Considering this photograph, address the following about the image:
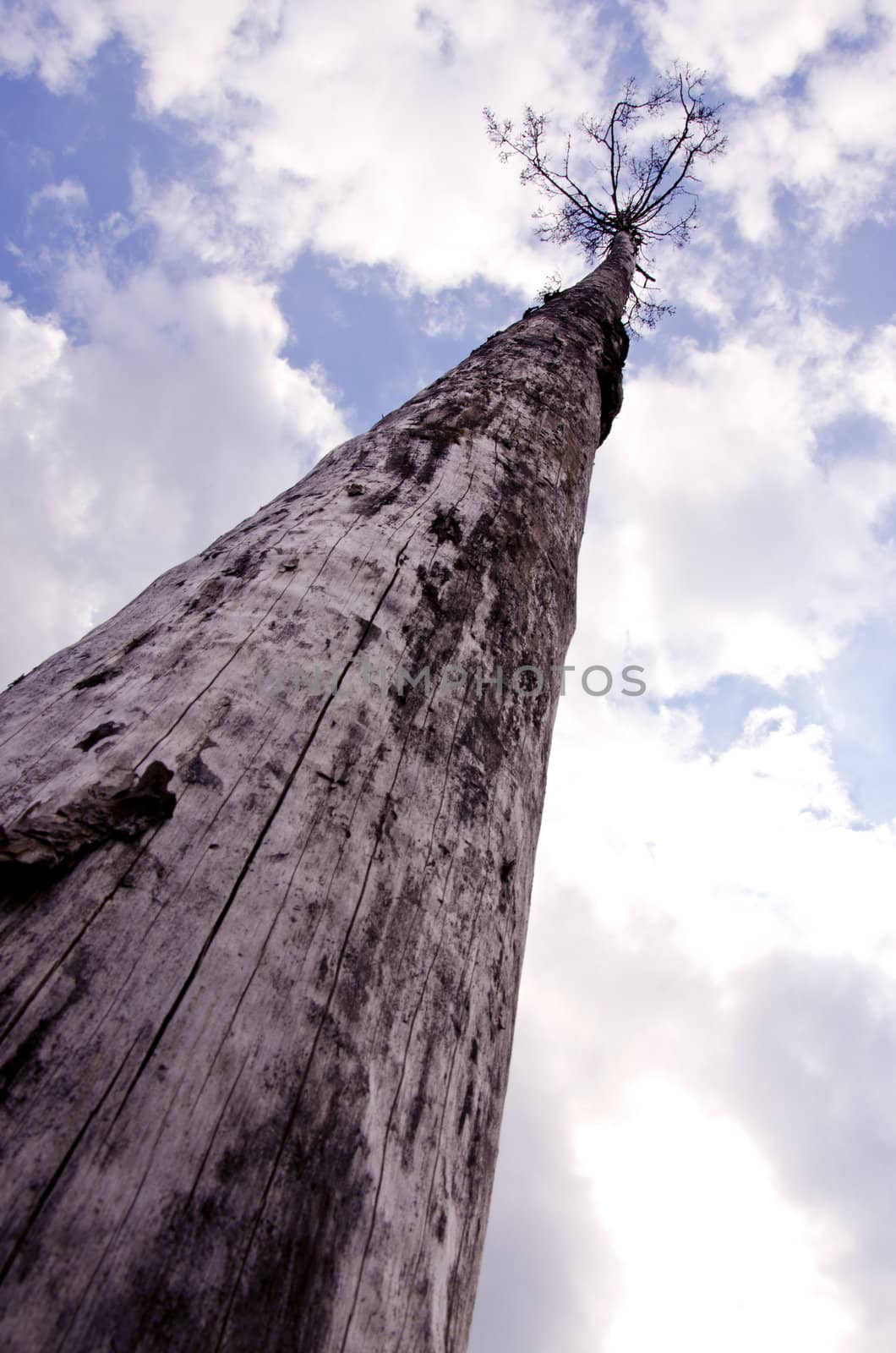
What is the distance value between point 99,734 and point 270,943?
48cm

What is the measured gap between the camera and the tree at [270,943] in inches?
33.7

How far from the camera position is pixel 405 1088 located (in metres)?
1.12

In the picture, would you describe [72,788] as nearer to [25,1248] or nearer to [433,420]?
[25,1248]

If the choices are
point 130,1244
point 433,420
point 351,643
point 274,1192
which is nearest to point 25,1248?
point 130,1244

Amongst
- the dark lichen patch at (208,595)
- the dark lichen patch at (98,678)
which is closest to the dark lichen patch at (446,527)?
the dark lichen patch at (208,595)

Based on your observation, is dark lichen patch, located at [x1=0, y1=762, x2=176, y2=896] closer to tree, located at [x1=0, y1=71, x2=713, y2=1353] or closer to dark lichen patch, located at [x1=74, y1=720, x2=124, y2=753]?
tree, located at [x1=0, y1=71, x2=713, y2=1353]

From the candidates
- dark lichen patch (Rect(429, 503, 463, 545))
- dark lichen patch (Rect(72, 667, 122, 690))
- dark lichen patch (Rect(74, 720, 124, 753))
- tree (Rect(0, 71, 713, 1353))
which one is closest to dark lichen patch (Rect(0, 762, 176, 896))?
tree (Rect(0, 71, 713, 1353))

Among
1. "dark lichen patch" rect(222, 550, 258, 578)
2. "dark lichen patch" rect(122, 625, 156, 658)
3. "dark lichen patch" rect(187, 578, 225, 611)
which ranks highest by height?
"dark lichen patch" rect(222, 550, 258, 578)

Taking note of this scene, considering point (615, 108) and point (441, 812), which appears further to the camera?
point (615, 108)

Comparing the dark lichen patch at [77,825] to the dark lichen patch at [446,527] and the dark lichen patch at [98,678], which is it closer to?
the dark lichen patch at [98,678]

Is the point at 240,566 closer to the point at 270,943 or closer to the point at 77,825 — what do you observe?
the point at 77,825

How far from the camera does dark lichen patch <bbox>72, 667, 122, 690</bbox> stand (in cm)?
152

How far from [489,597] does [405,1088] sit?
45.6 inches

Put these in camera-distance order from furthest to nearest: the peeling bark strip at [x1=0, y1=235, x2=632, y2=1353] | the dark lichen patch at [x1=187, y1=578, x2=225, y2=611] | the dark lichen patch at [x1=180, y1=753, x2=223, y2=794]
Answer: the dark lichen patch at [x1=187, y1=578, x2=225, y2=611], the dark lichen patch at [x1=180, y1=753, x2=223, y2=794], the peeling bark strip at [x1=0, y1=235, x2=632, y2=1353]
